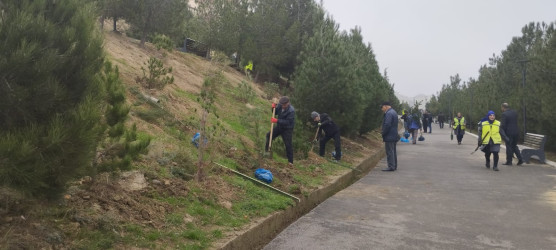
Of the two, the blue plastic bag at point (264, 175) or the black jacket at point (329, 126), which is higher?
the black jacket at point (329, 126)

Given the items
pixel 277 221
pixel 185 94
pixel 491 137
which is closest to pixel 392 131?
pixel 491 137

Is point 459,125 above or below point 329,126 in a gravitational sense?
above

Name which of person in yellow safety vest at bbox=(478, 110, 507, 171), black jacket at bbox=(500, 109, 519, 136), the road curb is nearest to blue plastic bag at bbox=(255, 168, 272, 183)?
the road curb

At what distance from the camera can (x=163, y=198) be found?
4750 mm

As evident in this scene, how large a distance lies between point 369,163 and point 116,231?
10.1 metres

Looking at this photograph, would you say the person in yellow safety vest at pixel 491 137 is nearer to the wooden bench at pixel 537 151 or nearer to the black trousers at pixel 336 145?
the wooden bench at pixel 537 151

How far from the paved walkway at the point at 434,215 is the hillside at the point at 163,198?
0.62 m

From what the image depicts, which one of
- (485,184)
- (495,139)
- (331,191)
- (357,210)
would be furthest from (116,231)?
(495,139)

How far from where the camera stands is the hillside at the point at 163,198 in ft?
11.0

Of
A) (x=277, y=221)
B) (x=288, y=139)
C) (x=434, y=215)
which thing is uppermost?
(x=288, y=139)

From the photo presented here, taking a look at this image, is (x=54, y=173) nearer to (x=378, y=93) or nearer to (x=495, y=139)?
(x=495, y=139)

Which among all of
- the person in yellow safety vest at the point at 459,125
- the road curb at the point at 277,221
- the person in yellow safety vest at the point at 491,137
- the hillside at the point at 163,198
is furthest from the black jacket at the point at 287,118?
the person in yellow safety vest at the point at 459,125

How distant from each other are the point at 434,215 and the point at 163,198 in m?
3.78

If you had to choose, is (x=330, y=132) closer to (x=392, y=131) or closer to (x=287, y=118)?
(x=392, y=131)
